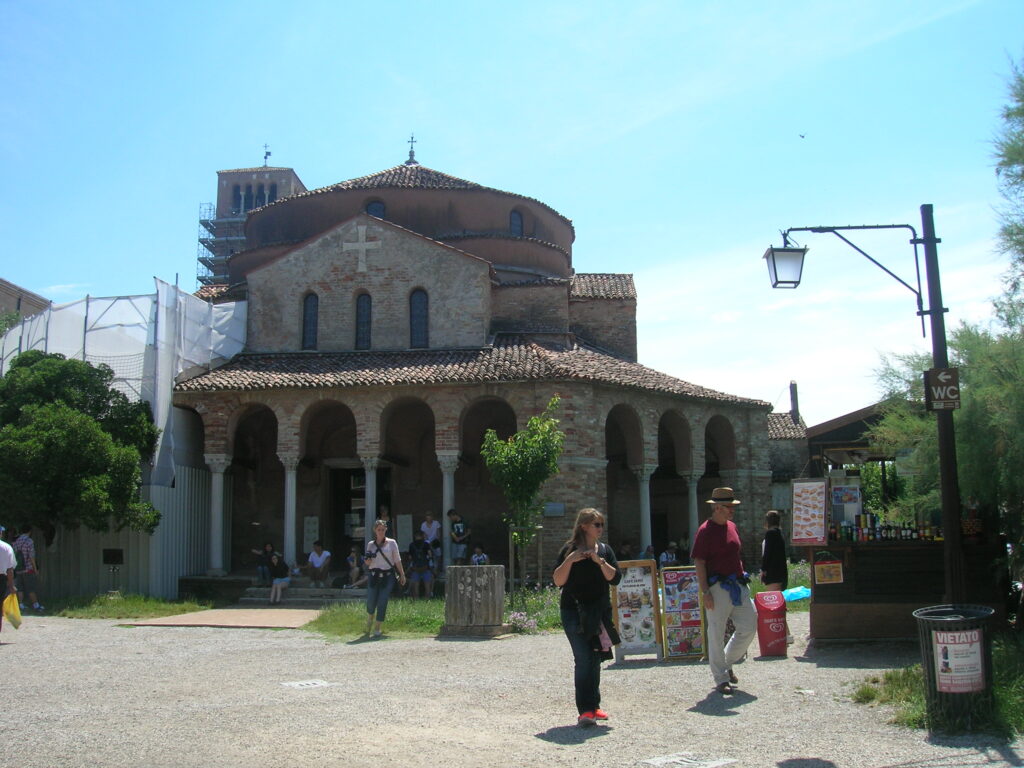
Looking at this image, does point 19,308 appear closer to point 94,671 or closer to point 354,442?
point 354,442

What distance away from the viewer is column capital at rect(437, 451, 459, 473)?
2192 cm

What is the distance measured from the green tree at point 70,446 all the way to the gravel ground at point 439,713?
6.69m

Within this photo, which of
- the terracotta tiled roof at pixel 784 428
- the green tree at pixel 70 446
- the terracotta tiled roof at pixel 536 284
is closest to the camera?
A: the green tree at pixel 70 446

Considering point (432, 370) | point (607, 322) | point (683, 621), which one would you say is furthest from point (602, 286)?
point (683, 621)

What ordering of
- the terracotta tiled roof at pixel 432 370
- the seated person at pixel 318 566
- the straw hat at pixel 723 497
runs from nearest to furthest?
the straw hat at pixel 723 497 → the seated person at pixel 318 566 → the terracotta tiled roof at pixel 432 370

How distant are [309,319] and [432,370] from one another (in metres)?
4.91

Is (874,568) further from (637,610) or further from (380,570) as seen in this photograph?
(380,570)

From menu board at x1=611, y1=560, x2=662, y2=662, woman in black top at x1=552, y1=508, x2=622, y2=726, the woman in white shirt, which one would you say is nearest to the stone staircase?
the woman in white shirt

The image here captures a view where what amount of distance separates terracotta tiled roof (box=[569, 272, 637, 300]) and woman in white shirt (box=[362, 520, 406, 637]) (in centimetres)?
1639

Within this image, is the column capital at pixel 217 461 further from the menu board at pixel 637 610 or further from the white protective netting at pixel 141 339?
the menu board at pixel 637 610

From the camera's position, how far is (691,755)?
635 centimetres

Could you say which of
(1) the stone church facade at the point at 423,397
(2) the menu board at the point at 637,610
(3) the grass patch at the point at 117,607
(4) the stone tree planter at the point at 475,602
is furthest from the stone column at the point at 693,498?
(2) the menu board at the point at 637,610

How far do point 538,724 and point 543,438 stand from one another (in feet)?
31.5

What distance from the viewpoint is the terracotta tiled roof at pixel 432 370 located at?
21734 mm
